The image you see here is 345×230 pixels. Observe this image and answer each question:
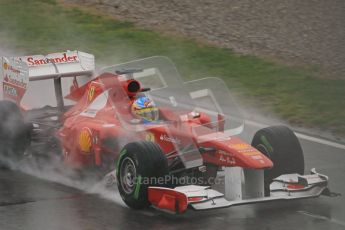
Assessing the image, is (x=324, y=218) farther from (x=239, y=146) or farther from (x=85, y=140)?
(x=85, y=140)

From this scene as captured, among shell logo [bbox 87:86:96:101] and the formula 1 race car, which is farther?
shell logo [bbox 87:86:96:101]

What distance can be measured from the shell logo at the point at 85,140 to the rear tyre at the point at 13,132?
112 cm

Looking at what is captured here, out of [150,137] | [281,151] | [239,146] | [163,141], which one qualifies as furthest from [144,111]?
[281,151]

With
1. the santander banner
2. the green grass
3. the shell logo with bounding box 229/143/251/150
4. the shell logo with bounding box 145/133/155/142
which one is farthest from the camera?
the green grass

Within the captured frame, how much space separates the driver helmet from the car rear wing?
6.30ft

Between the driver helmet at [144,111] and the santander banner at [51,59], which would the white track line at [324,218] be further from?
the santander banner at [51,59]

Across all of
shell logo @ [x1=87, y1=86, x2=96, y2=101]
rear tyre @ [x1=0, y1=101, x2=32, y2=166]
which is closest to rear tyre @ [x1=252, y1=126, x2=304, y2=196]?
shell logo @ [x1=87, y1=86, x2=96, y2=101]

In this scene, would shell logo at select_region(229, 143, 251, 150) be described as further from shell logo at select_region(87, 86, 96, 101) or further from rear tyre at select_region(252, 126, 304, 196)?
shell logo at select_region(87, 86, 96, 101)

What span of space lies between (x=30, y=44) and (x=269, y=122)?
6163 mm

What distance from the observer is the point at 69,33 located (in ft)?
64.2

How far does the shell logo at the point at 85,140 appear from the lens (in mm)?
11298

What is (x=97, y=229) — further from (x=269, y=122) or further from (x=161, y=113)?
(x=269, y=122)

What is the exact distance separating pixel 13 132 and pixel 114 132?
1.76 m

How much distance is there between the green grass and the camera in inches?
603
